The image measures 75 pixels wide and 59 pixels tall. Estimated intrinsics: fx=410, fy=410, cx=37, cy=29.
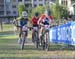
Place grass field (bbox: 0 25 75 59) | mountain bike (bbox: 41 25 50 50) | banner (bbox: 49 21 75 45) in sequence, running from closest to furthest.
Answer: grass field (bbox: 0 25 75 59), mountain bike (bbox: 41 25 50 50), banner (bbox: 49 21 75 45)

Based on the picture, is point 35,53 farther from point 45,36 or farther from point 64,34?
point 64,34

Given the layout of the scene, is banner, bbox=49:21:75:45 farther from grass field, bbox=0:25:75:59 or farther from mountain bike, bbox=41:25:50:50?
mountain bike, bbox=41:25:50:50

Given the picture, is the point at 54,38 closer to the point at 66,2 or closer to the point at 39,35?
the point at 39,35

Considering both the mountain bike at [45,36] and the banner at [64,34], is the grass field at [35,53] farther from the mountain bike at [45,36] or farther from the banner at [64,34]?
the banner at [64,34]

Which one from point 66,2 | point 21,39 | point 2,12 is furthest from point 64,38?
point 2,12

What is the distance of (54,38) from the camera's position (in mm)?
26562

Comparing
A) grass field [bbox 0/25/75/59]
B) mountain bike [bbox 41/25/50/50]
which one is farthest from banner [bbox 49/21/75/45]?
mountain bike [bbox 41/25/50/50]

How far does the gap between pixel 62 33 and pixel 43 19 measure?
5.42 metres

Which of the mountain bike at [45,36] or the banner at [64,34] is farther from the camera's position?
the banner at [64,34]

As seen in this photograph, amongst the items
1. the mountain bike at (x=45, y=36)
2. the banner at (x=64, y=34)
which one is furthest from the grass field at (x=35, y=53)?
the banner at (x=64, y=34)

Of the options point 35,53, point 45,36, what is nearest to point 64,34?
point 45,36

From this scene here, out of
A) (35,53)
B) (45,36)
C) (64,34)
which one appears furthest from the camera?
(64,34)

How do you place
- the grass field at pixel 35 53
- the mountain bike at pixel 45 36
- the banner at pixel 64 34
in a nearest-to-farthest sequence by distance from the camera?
the grass field at pixel 35 53 < the mountain bike at pixel 45 36 < the banner at pixel 64 34

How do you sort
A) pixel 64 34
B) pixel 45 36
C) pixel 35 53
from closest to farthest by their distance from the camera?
pixel 35 53
pixel 45 36
pixel 64 34
